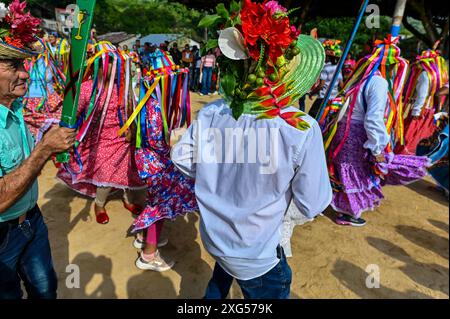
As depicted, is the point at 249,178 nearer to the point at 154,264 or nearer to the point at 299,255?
the point at 154,264

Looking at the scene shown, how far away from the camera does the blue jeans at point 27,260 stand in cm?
150

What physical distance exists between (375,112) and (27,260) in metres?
2.84

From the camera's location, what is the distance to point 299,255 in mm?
2977

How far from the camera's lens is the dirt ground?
8.29 feet

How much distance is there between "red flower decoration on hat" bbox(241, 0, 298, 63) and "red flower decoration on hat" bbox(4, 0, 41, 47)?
1.19 m

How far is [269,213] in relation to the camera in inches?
56.9

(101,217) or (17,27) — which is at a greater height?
(17,27)

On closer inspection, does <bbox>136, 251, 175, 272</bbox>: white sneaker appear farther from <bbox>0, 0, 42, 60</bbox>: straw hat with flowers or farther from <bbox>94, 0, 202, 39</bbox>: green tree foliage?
<bbox>94, 0, 202, 39</bbox>: green tree foliage

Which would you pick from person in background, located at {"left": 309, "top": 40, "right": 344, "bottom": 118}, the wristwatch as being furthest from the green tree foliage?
the wristwatch

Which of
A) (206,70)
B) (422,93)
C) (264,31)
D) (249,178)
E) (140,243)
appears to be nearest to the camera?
(264,31)

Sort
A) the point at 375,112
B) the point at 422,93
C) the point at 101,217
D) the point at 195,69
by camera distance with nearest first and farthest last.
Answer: the point at 375,112, the point at 101,217, the point at 422,93, the point at 195,69

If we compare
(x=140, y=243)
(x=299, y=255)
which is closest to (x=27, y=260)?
(x=140, y=243)

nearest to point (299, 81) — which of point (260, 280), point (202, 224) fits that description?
point (202, 224)
